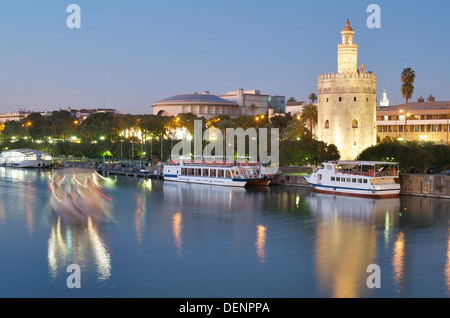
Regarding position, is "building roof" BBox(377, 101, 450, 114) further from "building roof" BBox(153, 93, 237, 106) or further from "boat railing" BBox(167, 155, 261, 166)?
"building roof" BBox(153, 93, 237, 106)

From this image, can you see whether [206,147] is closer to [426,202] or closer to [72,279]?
[426,202]

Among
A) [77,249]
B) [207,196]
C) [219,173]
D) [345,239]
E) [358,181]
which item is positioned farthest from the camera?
[219,173]

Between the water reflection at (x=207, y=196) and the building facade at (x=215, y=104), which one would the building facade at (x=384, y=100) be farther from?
the water reflection at (x=207, y=196)

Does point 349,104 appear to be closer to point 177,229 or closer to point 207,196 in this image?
point 207,196

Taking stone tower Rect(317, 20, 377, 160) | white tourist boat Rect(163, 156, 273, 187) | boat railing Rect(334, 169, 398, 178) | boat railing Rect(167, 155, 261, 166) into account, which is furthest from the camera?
stone tower Rect(317, 20, 377, 160)

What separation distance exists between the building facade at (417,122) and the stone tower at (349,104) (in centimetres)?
849

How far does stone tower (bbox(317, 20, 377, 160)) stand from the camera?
166 feet

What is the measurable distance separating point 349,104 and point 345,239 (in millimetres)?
27706

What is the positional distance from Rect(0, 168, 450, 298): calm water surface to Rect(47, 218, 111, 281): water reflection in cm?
5

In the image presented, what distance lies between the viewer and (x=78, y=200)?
36031 mm

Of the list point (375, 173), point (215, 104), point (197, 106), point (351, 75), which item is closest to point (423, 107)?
point (351, 75)

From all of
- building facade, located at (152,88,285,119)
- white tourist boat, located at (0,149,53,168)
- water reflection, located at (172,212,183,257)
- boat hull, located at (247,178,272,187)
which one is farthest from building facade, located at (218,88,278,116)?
water reflection, located at (172,212,183,257)

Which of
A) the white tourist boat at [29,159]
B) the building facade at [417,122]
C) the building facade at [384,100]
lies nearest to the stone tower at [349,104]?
the building facade at [417,122]

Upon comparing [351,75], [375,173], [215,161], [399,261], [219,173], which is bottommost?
→ [399,261]
